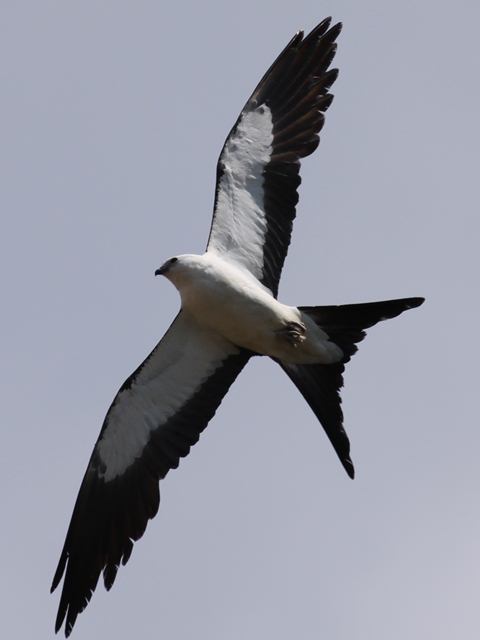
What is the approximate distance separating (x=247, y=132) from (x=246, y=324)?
1.96 meters

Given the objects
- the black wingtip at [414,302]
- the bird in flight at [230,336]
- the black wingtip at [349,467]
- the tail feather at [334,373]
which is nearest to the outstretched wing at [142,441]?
the bird in flight at [230,336]

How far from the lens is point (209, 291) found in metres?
13.8

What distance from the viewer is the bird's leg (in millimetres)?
13953

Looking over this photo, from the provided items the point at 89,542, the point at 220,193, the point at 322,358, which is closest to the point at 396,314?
the point at 322,358

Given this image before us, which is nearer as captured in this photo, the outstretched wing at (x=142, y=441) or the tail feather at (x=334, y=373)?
the tail feather at (x=334, y=373)

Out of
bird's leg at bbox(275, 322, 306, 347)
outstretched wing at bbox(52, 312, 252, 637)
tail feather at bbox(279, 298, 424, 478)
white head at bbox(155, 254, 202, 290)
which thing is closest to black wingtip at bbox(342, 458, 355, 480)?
tail feather at bbox(279, 298, 424, 478)

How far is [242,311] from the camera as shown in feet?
45.4

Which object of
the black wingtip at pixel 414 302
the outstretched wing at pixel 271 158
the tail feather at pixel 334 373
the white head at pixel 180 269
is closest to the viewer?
the black wingtip at pixel 414 302

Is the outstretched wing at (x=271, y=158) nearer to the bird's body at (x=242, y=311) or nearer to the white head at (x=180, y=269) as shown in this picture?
the bird's body at (x=242, y=311)

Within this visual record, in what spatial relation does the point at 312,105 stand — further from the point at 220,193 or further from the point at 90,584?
the point at 90,584

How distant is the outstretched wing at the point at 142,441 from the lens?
14.2m

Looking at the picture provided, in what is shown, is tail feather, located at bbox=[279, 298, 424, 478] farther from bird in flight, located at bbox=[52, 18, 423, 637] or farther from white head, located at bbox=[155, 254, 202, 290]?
white head, located at bbox=[155, 254, 202, 290]

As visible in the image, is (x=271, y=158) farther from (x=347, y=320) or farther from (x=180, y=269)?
(x=347, y=320)

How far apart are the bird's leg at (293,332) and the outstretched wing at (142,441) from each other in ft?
2.21
